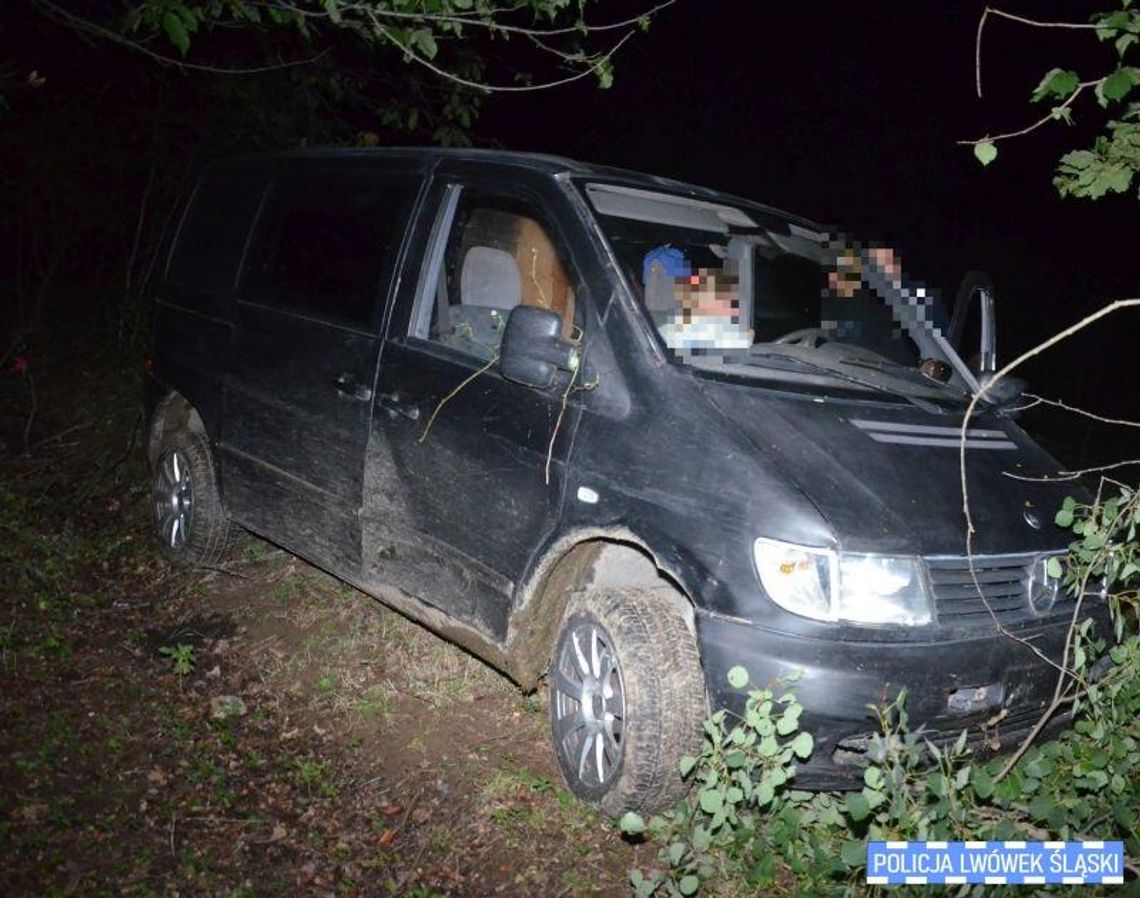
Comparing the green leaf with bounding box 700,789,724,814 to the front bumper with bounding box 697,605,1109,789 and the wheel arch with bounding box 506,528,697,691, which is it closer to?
the front bumper with bounding box 697,605,1109,789

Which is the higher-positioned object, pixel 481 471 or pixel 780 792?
pixel 481 471

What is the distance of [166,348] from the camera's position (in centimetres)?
511

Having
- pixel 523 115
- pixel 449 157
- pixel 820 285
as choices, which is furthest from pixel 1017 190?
pixel 449 157

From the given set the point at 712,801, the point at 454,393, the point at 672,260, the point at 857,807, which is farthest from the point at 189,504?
the point at 857,807

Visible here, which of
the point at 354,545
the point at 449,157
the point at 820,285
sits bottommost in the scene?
the point at 354,545

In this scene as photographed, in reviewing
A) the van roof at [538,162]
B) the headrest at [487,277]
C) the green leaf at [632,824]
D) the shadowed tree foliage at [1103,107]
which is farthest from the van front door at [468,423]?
the shadowed tree foliage at [1103,107]

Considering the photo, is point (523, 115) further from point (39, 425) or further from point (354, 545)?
point (354, 545)

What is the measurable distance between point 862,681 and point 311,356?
2.71 m

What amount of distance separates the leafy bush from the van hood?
217 millimetres

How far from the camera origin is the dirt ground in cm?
289

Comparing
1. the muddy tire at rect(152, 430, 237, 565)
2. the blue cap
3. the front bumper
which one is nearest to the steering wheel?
the blue cap

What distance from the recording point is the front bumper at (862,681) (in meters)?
2.62

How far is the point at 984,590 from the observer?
282 cm

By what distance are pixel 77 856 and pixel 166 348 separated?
300 cm
